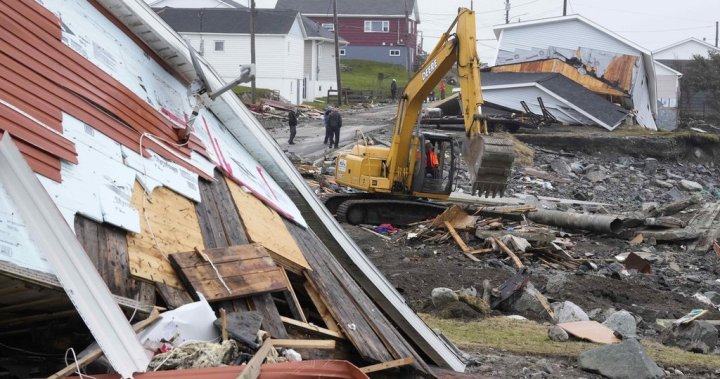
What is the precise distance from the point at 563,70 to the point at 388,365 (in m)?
45.3

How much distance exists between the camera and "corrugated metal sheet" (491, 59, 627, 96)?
50.5m

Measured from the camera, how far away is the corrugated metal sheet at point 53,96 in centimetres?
651

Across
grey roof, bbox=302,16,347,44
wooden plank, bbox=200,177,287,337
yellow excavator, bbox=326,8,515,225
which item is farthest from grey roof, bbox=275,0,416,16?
wooden plank, bbox=200,177,287,337

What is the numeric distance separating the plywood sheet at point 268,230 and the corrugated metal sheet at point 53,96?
21.0 inches

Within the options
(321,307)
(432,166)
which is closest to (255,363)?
(321,307)

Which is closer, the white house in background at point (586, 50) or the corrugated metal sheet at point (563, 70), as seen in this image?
the corrugated metal sheet at point (563, 70)

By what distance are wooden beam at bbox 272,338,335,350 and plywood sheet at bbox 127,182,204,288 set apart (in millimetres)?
819

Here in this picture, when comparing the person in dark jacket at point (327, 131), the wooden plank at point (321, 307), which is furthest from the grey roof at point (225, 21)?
the wooden plank at point (321, 307)

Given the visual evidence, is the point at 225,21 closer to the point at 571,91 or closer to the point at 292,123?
the point at 571,91

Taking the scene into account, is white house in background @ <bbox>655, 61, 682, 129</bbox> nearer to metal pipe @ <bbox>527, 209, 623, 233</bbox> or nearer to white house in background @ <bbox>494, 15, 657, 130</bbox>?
white house in background @ <bbox>494, 15, 657, 130</bbox>

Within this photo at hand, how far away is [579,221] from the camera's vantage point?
2261 centimetres

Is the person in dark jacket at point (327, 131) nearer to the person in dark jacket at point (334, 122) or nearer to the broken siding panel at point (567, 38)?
the person in dark jacket at point (334, 122)

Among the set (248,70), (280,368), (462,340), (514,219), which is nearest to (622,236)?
(514,219)

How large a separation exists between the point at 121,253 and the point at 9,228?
1.01 meters
